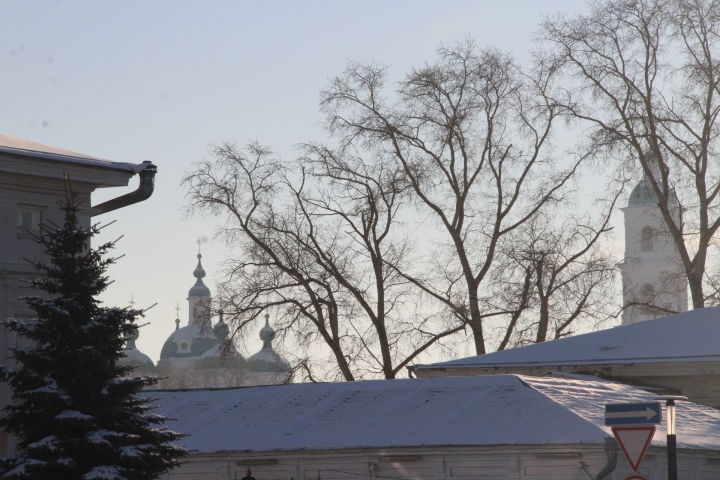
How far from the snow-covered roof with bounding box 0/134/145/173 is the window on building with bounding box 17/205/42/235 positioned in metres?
0.96

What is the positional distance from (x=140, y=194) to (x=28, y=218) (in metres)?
2.93

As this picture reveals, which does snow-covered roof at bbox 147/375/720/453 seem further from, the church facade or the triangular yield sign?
the church facade

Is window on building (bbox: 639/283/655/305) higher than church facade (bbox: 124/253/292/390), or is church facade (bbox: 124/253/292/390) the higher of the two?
church facade (bbox: 124/253/292/390)

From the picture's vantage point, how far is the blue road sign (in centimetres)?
1856

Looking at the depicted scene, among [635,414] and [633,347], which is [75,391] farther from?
[633,347]

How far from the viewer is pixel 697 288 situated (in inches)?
1871

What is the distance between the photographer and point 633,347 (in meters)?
38.8

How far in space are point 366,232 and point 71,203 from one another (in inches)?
1024

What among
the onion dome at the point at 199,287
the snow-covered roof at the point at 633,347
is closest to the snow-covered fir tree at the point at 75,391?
the snow-covered roof at the point at 633,347

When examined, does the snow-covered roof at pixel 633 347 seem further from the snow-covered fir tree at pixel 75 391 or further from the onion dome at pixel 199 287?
the onion dome at pixel 199 287

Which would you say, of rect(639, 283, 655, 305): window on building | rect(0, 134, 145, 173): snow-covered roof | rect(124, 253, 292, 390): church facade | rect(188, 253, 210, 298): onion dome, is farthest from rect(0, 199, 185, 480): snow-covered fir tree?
→ rect(188, 253, 210, 298): onion dome

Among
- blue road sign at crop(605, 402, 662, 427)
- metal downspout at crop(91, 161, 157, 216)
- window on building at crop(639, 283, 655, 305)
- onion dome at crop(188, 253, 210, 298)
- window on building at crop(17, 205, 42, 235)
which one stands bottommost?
blue road sign at crop(605, 402, 662, 427)

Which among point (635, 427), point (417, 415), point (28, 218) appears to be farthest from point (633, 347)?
point (635, 427)

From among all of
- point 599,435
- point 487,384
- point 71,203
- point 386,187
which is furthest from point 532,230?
point 71,203
